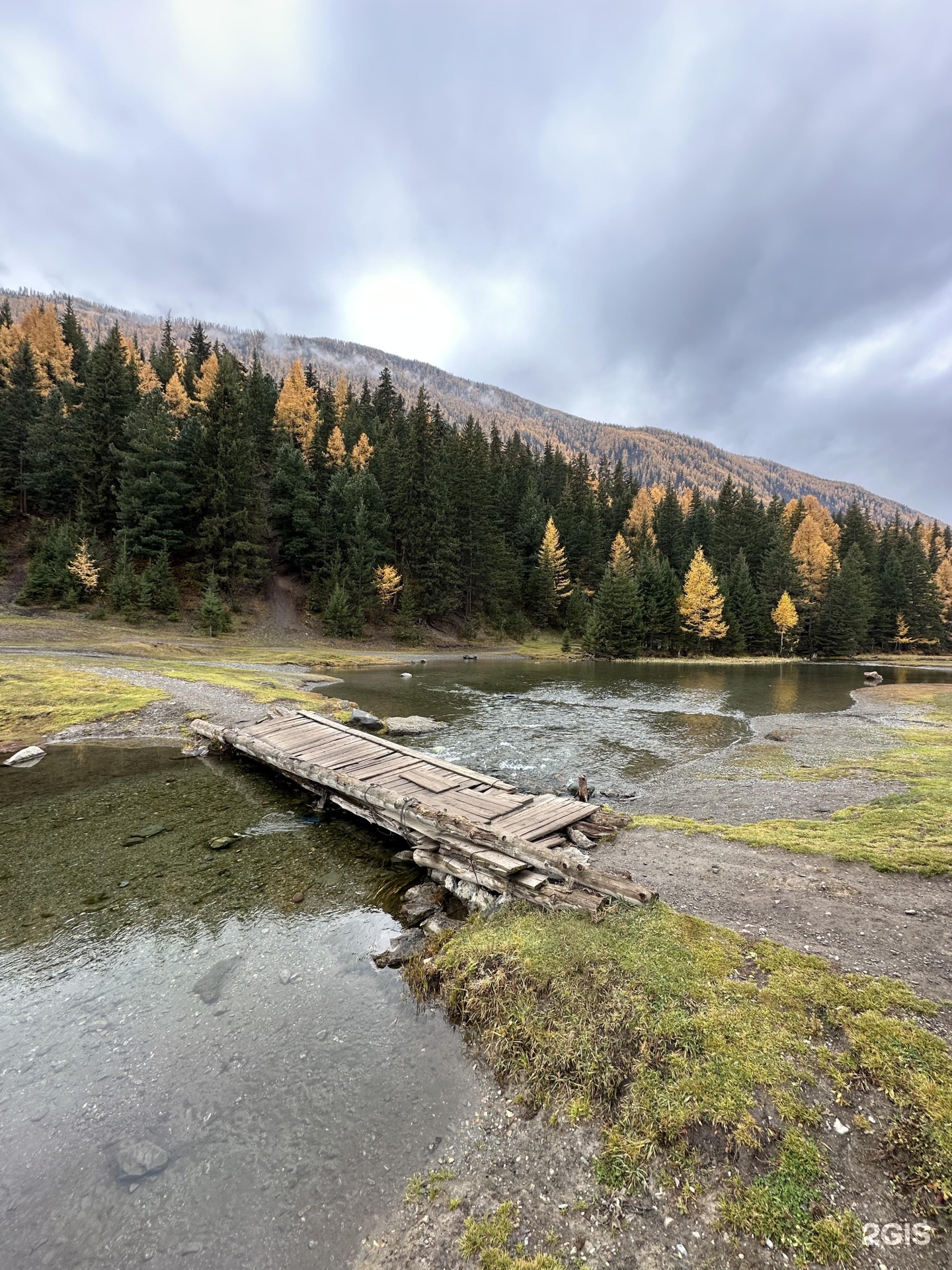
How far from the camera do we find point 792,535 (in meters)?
97.4

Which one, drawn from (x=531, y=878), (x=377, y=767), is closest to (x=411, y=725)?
(x=377, y=767)

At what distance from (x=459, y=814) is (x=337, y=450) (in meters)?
75.4

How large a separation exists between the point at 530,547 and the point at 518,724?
208 feet

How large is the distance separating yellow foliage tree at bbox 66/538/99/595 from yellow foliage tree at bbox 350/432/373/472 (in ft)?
118

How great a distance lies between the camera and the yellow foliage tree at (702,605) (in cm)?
7456

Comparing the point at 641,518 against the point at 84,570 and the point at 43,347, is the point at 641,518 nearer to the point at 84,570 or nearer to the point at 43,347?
the point at 84,570

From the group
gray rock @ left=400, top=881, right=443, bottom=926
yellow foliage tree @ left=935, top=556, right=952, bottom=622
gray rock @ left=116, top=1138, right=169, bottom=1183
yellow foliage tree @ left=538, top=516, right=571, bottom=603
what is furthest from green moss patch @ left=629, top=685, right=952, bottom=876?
yellow foliage tree @ left=935, top=556, right=952, bottom=622

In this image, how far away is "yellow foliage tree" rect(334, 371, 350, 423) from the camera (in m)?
91.0

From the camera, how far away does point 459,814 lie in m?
11.3

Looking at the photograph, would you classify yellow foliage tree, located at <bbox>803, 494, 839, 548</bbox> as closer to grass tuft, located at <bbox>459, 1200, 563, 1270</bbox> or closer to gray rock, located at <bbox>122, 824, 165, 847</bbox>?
gray rock, located at <bbox>122, 824, 165, 847</bbox>

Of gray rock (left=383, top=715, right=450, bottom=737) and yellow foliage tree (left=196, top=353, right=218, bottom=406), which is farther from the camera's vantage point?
yellow foliage tree (left=196, top=353, right=218, bottom=406)

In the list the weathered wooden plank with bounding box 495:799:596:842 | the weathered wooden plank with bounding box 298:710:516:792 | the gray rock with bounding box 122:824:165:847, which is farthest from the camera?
the weathered wooden plank with bounding box 298:710:516:792

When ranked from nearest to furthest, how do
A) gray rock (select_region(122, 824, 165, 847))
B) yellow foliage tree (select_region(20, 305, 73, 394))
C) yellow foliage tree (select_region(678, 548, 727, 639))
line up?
gray rock (select_region(122, 824, 165, 847)), yellow foliage tree (select_region(678, 548, 727, 639)), yellow foliage tree (select_region(20, 305, 73, 394))

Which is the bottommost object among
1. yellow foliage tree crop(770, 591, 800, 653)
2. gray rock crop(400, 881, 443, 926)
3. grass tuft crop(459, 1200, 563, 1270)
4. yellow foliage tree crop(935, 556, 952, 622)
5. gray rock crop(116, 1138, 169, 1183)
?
gray rock crop(400, 881, 443, 926)
